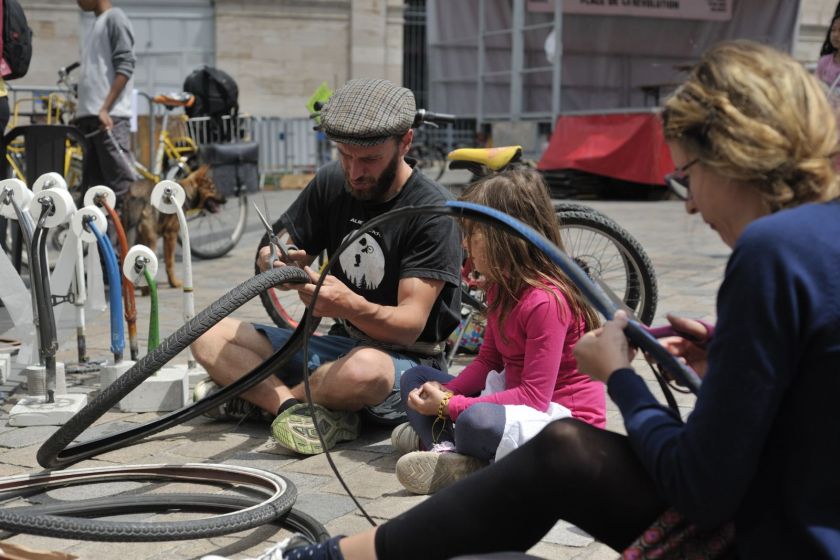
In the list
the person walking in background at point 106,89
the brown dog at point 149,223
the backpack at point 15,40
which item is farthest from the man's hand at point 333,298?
the person walking in background at point 106,89

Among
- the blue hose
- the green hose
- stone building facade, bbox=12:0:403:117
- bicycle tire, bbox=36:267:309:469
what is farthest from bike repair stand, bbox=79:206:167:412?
stone building facade, bbox=12:0:403:117

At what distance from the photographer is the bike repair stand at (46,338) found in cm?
401

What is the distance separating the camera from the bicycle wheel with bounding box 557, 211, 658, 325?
5.03m

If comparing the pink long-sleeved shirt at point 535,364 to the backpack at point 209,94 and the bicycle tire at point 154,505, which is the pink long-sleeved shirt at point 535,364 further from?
the backpack at point 209,94

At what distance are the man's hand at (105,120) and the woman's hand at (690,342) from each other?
585 cm

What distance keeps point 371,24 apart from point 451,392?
668 inches

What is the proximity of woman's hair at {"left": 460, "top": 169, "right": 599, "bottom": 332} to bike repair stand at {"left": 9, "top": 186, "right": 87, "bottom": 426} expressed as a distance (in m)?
1.66

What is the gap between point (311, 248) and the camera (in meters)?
4.15

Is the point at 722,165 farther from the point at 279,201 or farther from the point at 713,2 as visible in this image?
the point at 713,2

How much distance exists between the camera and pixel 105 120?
7.31 meters

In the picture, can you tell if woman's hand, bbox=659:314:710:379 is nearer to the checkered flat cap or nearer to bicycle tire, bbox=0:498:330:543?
bicycle tire, bbox=0:498:330:543

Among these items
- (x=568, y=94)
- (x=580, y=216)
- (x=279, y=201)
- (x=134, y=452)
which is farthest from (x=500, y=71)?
(x=134, y=452)

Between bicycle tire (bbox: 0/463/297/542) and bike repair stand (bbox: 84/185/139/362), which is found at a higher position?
bike repair stand (bbox: 84/185/139/362)

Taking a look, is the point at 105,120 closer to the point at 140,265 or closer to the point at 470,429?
the point at 140,265
